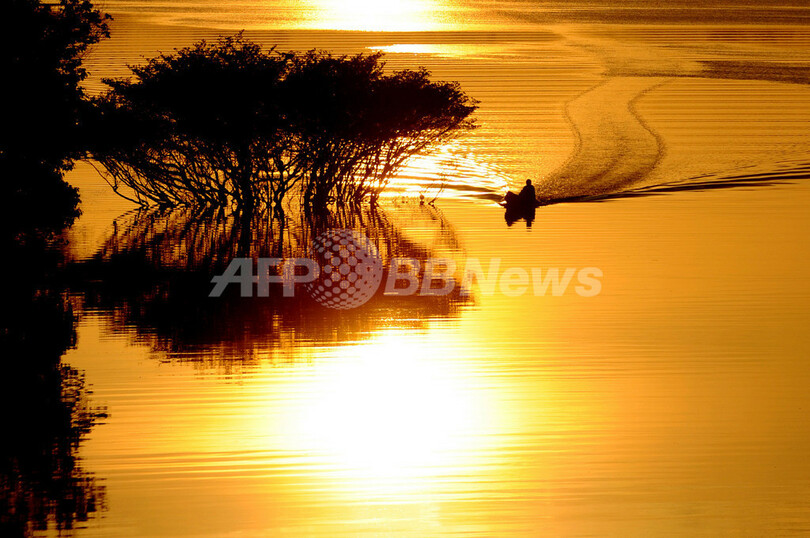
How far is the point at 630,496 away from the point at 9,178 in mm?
18750

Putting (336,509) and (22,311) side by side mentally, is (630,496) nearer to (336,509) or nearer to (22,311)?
(336,509)

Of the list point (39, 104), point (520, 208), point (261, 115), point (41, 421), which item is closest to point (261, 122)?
point (261, 115)

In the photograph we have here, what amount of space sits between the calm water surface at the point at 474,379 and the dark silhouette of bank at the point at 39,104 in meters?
1.46

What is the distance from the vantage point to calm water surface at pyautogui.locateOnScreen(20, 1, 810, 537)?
35.9 feet

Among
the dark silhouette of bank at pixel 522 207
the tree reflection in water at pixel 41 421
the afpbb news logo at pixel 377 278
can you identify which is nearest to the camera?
the tree reflection in water at pixel 41 421

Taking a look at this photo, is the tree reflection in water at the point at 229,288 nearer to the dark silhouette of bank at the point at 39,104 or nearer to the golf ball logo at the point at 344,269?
the golf ball logo at the point at 344,269

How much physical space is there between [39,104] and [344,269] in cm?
666

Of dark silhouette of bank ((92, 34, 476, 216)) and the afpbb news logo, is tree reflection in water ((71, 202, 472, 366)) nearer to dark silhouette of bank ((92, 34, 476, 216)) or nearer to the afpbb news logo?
the afpbb news logo

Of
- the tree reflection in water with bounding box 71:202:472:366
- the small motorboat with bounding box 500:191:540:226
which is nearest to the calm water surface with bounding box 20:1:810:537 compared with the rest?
the tree reflection in water with bounding box 71:202:472:366

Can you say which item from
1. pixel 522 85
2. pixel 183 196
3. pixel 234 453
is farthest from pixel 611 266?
pixel 522 85

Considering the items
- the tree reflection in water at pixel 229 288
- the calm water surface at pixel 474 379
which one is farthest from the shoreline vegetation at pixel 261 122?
the calm water surface at pixel 474 379

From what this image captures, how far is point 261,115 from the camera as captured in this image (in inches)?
1357

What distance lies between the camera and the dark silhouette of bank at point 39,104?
1043 inches

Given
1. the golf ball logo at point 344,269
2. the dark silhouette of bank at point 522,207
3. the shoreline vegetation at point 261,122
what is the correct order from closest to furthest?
1. the golf ball logo at point 344,269
2. the dark silhouette of bank at point 522,207
3. the shoreline vegetation at point 261,122
